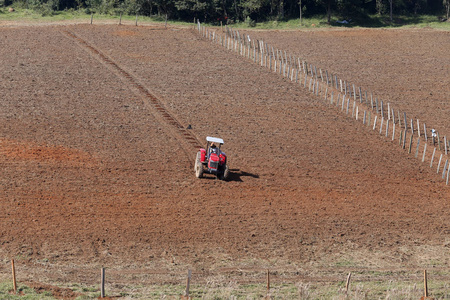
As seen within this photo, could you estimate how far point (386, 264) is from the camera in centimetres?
2255

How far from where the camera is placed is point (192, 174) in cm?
2902

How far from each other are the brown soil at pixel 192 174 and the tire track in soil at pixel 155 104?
0.16 meters

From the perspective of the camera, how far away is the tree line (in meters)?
74.1

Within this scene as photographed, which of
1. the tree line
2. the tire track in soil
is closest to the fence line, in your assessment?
the tree line

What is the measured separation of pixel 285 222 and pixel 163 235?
16.8 ft

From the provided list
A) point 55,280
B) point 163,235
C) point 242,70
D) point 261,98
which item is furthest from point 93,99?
point 55,280

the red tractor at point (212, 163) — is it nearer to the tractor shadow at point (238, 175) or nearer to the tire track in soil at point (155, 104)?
the tractor shadow at point (238, 175)

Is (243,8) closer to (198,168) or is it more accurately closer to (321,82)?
(321,82)

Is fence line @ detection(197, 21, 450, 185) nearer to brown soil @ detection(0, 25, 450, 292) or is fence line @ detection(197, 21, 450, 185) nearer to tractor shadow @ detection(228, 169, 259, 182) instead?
brown soil @ detection(0, 25, 450, 292)

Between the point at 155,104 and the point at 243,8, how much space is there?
136 ft

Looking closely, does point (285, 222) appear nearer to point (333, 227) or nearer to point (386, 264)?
point (333, 227)

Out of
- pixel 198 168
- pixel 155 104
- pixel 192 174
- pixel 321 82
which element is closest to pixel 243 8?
pixel 321 82

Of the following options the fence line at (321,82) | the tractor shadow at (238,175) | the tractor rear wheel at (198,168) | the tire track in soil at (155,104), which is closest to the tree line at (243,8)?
the fence line at (321,82)

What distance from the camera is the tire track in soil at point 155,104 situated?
111 ft
